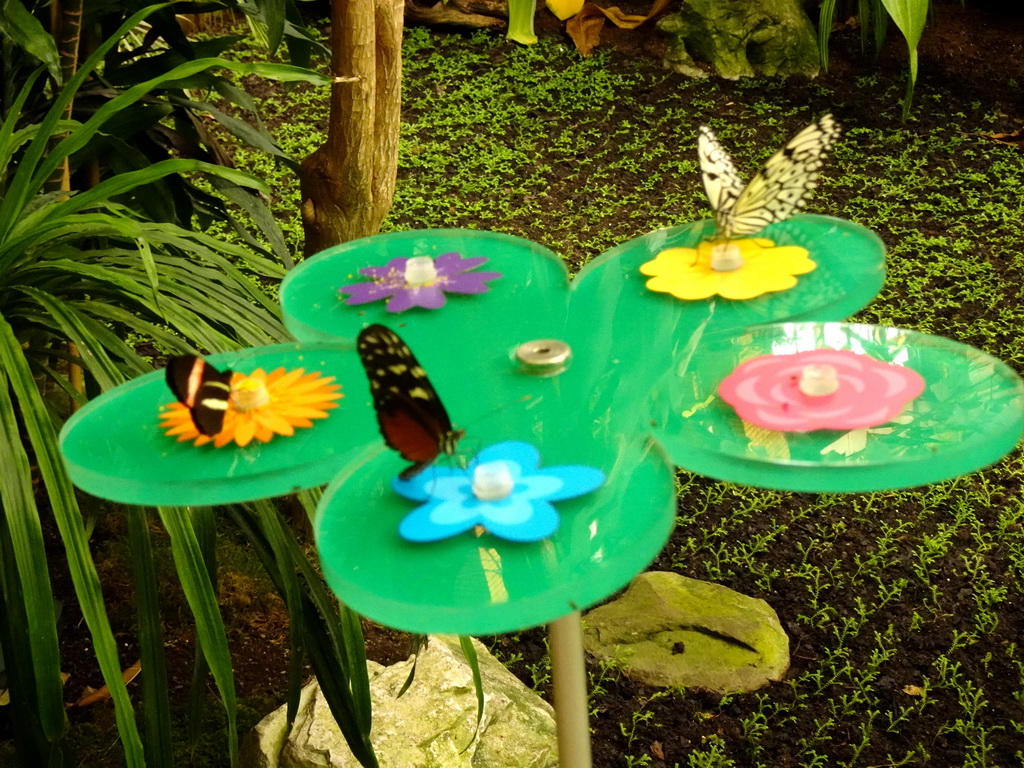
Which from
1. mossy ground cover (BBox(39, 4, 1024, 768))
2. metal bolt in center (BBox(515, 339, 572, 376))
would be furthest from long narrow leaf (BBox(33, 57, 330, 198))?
mossy ground cover (BBox(39, 4, 1024, 768))

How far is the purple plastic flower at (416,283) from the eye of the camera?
1006mm

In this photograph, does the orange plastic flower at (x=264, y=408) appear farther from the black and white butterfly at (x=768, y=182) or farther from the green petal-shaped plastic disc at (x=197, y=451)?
the black and white butterfly at (x=768, y=182)

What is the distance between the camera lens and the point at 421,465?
75cm

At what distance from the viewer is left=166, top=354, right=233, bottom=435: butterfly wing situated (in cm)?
75

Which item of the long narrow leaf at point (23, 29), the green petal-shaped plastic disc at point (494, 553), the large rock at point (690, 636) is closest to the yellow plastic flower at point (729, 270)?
the green petal-shaped plastic disc at point (494, 553)

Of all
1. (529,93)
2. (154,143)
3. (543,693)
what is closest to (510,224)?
(529,93)

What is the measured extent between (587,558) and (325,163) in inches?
52.2

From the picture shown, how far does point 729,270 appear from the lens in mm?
1013

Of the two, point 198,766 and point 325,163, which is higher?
point 325,163

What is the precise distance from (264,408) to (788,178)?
51cm

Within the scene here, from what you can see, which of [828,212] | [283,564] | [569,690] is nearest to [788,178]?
[569,690]

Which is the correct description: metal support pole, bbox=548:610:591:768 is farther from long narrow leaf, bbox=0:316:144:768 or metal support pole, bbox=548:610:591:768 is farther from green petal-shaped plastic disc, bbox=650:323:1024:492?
long narrow leaf, bbox=0:316:144:768

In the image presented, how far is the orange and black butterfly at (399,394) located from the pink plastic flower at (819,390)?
0.23 m

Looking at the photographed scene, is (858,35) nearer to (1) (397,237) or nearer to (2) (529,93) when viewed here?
(2) (529,93)
